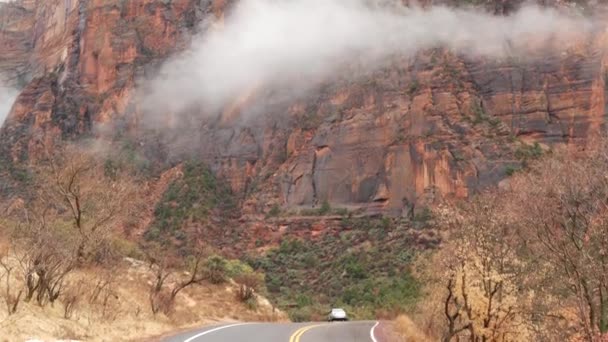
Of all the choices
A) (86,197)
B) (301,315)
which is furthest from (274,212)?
(86,197)

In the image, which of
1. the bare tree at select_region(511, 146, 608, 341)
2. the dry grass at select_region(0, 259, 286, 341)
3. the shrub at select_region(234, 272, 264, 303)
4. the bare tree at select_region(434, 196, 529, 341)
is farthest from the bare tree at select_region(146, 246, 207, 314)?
the bare tree at select_region(511, 146, 608, 341)

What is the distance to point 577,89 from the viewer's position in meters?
92.9

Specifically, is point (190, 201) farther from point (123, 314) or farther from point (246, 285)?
point (123, 314)

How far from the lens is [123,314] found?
79.5 feet

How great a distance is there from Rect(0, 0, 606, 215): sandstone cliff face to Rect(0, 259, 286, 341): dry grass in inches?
1927

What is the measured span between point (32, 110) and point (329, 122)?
6500cm

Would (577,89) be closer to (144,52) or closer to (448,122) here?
(448,122)

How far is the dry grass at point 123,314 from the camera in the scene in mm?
17781

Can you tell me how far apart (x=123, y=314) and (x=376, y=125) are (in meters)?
75.7

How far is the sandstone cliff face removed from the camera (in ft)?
291

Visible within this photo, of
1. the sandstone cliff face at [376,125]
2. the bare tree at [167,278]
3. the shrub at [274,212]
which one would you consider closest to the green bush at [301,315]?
the bare tree at [167,278]

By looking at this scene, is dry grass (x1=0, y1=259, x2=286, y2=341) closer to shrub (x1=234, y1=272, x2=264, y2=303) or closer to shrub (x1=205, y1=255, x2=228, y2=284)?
shrub (x1=234, y1=272, x2=264, y2=303)

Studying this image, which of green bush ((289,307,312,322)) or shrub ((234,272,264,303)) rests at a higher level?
shrub ((234,272,264,303))

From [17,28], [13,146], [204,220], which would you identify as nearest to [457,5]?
[204,220]
